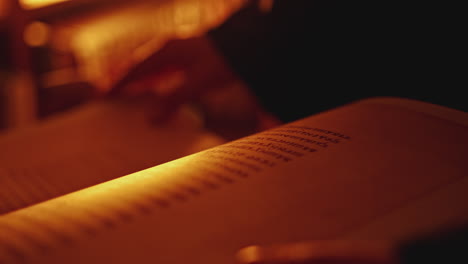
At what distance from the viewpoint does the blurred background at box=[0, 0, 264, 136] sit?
3.84 ft

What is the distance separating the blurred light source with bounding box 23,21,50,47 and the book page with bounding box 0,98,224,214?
605mm

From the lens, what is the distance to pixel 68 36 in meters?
1.28

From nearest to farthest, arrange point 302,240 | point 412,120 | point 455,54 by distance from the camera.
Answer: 1. point 302,240
2. point 412,120
3. point 455,54

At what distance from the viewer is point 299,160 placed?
1.05ft

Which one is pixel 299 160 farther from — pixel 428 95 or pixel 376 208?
pixel 428 95

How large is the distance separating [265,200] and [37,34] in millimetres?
1196

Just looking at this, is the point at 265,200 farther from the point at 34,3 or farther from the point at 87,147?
the point at 34,3

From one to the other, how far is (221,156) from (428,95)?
12.4 inches

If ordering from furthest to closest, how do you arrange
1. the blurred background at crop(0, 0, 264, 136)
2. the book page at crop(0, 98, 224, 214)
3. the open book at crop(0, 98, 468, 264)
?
the blurred background at crop(0, 0, 264, 136)
the book page at crop(0, 98, 224, 214)
the open book at crop(0, 98, 468, 264)

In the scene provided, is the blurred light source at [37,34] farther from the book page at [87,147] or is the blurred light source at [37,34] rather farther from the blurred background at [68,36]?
the book page at [87,147]

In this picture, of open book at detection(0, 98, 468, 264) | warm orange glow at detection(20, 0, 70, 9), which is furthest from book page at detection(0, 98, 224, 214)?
warm orange glow at detection(20, 0, 70, 9)

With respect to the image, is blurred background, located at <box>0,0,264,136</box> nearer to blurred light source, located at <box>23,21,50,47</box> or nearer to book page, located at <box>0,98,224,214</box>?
blurred light source, located at <box>23,21,50,47</box>

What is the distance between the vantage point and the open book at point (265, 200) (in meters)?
0.25

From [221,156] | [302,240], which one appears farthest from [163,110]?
[302,240]
